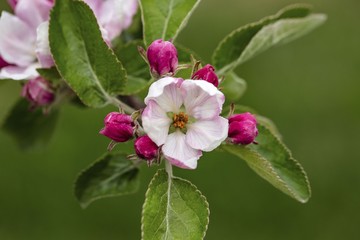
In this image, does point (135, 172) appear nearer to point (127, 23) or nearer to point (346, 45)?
point (127, 23)

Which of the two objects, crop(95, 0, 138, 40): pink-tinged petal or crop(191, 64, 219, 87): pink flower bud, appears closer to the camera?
crop(191, 64, 219, 87): pink flower bud

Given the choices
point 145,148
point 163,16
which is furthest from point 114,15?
point 145,148

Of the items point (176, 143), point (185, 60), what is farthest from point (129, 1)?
point (176, 143)

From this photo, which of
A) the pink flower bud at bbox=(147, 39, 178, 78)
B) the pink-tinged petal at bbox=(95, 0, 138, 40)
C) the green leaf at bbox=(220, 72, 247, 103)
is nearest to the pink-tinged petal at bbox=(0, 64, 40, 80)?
the pink-tinged petal at bbox=(95, 0, 138, 40)

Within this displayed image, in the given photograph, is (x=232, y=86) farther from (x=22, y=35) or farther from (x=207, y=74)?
(x=22, y=35)

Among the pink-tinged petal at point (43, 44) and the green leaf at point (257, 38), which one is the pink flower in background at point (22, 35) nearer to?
the pink-tinged petal at point (43, 44)

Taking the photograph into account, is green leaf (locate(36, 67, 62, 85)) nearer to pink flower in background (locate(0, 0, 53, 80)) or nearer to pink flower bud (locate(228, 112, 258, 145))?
pink flower in background (locate(0, 0, 53, 80))
